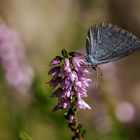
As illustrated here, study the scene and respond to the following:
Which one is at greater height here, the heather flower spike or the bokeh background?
the bokeh background

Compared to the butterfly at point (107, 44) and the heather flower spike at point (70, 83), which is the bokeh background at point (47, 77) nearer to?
the butterfly at point (107, 44)

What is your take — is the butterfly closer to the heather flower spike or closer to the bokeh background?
the heather flower spike

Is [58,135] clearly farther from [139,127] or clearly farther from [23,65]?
[139,127]

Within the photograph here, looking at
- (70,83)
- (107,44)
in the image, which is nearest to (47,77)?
(107,44)

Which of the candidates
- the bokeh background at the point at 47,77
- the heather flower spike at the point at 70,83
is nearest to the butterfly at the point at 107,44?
the heather flower spike at the point at 70,83

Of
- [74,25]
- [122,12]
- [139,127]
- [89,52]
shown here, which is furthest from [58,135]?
[122,12]

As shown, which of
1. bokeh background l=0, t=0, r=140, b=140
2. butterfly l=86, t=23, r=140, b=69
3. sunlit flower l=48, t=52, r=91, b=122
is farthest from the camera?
bokeh background l=0, t=0, r=140, b=140

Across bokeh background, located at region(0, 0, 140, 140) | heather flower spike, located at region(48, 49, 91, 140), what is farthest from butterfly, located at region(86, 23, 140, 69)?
bokeh background, located at region(0, 0, 140, 140)
